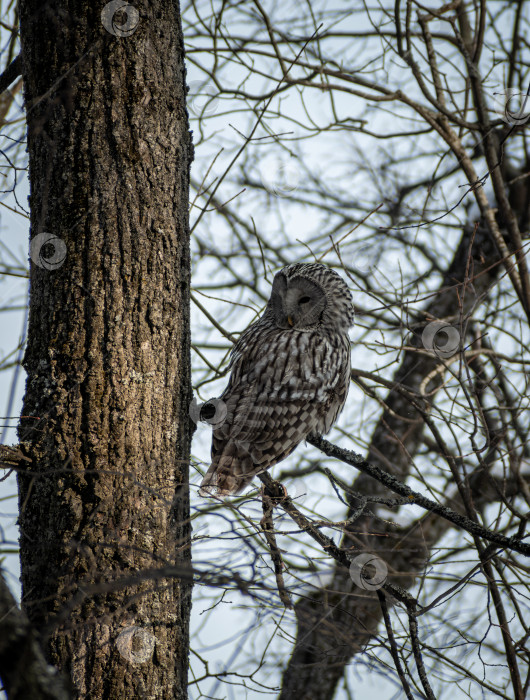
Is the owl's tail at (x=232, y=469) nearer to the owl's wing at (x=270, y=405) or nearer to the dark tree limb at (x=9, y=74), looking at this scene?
the owl's wing at (x=270, y=405)

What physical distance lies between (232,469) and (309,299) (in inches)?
51.8

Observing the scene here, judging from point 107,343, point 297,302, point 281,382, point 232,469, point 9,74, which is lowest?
point 107,343

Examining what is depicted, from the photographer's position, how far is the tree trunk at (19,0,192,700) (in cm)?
203

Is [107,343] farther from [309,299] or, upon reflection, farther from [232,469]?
[309,299]

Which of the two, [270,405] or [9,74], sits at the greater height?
[9,74]

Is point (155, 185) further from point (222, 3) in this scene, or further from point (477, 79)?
point (477, 79)

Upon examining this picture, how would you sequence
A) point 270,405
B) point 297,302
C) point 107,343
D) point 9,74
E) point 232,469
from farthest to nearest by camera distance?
point 297,302 → point 270,405 → point 232,469 → point 9,74 → point 107,343

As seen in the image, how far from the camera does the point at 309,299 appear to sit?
159 inches

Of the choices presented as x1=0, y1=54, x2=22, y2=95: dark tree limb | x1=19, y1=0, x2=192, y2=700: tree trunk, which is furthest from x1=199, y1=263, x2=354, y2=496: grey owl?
x1=0, y1=54, x2=22, y2=95: dark tree limb

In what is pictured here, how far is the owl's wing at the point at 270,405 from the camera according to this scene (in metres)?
3.29

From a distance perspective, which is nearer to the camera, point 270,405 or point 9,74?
point 9,74

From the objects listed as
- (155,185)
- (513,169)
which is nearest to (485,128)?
(513,169)

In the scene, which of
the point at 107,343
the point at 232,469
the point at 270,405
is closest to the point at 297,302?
the point at 270,405

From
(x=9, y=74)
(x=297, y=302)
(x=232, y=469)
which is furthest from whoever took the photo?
(x=297, y=302)
